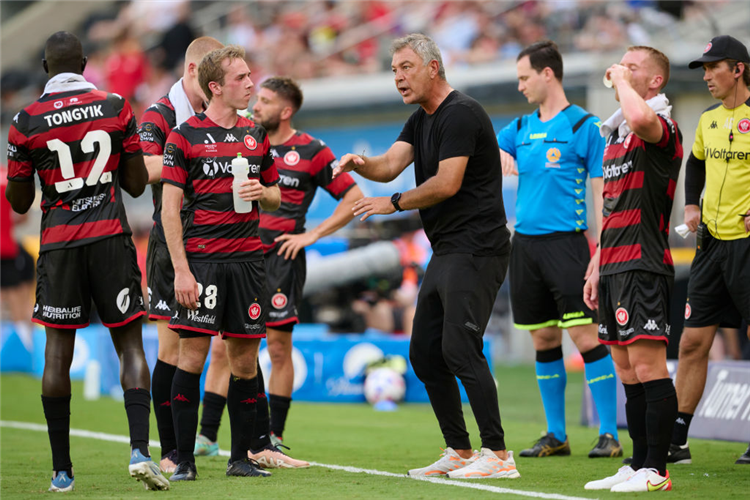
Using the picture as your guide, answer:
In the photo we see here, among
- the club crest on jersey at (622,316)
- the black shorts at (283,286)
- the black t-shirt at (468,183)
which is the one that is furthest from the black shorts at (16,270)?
the club crest on jersey at (622,316)

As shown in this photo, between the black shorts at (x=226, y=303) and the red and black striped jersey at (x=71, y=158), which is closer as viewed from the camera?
the red and black striped jersey at (x=71, y=158)

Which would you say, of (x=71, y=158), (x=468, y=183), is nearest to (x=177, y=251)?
(x=71, y=158)

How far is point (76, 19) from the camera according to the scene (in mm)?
29641

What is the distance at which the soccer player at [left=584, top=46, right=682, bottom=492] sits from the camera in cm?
542

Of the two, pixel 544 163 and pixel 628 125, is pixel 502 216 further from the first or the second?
pixel 544 163

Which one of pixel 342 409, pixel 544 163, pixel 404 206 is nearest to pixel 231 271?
pixel 404 206

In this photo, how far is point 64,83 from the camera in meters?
5.61

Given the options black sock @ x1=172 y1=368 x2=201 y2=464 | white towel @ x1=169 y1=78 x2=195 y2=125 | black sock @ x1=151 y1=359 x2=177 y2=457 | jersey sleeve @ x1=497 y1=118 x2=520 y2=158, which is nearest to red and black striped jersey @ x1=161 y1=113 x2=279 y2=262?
Answer: black sock @ x1=172 y1=368 x2=201 y2=464

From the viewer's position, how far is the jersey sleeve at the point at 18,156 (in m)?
5.54

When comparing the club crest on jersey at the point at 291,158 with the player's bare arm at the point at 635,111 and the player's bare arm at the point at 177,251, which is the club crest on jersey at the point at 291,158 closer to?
the player's bare arm at the point at 177,251

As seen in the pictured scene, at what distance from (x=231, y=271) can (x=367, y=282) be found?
8388 mm

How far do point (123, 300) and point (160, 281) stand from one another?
41.0 inches

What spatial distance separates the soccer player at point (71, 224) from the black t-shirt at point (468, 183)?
1.77 m

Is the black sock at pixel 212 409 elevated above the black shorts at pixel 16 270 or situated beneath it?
situated beneath
